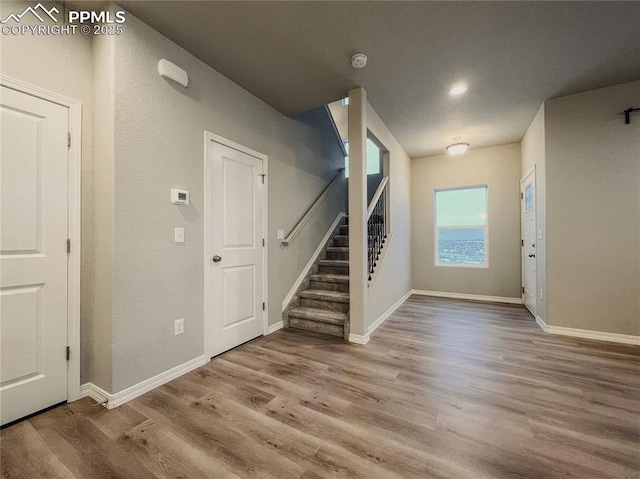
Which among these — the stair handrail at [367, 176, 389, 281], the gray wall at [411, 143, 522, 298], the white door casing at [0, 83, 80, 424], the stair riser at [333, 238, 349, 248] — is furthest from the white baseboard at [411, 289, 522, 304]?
the white door casing at [0, 83, 80, 424]

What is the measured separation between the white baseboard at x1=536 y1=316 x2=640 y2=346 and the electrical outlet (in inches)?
154

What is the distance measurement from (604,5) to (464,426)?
2.95 m

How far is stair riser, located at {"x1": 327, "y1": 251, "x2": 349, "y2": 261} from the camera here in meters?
4.09

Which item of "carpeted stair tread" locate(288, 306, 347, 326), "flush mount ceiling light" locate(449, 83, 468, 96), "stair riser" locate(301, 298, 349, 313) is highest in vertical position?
"flush mount ceiling light" locate(449, 83, 468, 96)

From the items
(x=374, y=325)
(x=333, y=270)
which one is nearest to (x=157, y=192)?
(x=333, y=270)

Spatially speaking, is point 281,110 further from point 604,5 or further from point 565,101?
point 565,101

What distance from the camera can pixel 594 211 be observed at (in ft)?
9.59

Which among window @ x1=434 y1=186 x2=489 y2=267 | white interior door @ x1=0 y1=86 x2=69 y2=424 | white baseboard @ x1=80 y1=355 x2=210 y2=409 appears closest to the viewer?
white interior door @ x1=0 y1=86 x2=69 y2=424

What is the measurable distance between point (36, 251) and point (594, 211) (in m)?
4.99

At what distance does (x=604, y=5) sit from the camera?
183 cm

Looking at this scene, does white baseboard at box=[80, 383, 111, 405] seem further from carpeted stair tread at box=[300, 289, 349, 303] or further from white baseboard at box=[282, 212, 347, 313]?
carpeted stair tread at box=[300, 289, 349, 303]

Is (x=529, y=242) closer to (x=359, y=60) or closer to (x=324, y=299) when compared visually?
(x=324, y=299)

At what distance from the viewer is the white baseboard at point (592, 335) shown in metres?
2.80

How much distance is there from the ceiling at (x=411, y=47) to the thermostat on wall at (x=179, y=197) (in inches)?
47.6
